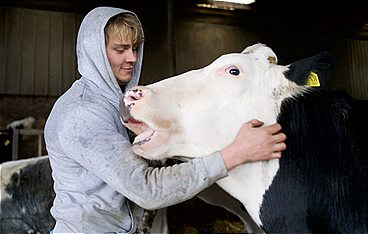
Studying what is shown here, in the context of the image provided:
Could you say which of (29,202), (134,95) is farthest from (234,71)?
(29,202)

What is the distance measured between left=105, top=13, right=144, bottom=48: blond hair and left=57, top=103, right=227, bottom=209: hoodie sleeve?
0.42 metres

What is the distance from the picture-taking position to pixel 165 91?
191 cm

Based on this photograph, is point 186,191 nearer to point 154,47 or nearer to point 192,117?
point 192,117

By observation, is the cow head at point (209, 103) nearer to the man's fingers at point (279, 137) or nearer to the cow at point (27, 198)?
the man's fingers at point (279, 137)

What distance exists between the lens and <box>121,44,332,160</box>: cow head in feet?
6.07

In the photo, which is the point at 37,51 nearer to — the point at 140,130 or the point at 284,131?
the point at 140,130

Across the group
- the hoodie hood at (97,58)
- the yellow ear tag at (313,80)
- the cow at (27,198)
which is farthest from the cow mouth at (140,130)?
the cow at (27,198)

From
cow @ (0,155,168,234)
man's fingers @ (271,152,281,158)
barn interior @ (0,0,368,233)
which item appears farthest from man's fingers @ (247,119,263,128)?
barn interior @ (0,0,368,233)

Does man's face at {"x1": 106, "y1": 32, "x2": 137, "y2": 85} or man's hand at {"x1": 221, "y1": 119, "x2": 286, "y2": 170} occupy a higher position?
man's face at {"x1": 106, "y1": 32, "x2": 137, "y2": 85}

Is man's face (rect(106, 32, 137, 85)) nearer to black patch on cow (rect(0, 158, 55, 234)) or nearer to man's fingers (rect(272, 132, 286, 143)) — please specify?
man's fingers (rect(272, 132, 286, 143))

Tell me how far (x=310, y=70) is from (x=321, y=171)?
1.28 feet

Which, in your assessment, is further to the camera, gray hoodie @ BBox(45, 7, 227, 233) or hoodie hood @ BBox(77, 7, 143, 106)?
hoodie hood @ BBox(77, 7, 143, 106)

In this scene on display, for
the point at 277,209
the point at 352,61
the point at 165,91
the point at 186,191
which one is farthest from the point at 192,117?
the point at 352,61

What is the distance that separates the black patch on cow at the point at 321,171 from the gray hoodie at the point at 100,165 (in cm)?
27
